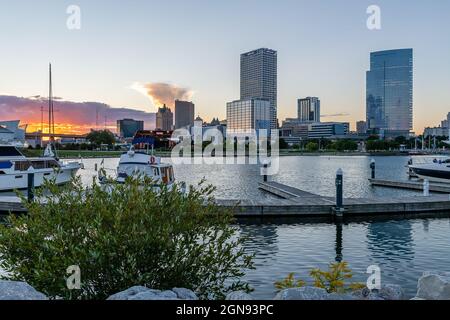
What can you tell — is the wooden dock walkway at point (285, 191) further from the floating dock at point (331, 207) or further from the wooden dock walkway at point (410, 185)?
the wooden dock walkway at point (410, 185)

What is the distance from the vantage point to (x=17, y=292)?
22.1ft

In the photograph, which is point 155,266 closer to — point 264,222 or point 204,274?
point 204,274

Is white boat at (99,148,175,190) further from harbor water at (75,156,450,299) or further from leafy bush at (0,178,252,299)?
leafy bush at (0,178,252,299)

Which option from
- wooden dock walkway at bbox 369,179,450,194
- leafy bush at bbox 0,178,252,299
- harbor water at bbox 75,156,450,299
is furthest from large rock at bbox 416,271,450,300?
wooden dock walkway at bbox 369,179,450,194

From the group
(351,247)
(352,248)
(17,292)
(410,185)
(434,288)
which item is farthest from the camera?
(410,185)

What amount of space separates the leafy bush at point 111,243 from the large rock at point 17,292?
0.74 meters

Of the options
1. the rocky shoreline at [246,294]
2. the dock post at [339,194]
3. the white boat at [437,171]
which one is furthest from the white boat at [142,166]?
the white boat at [437,171]

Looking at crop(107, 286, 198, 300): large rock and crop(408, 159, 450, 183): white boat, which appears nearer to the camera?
crop(107, 286, 198, 300): large rock

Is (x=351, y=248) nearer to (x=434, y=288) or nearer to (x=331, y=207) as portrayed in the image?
(x=331, y=207)

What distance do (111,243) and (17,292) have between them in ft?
5.54

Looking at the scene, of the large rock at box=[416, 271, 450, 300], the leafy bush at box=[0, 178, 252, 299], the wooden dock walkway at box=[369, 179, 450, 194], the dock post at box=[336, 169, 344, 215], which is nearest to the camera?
the leafy bush at box=[0, 178, 252, 299]

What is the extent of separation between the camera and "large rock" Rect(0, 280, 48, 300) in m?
6.61

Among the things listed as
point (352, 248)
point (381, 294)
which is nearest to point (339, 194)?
point (352, 248)

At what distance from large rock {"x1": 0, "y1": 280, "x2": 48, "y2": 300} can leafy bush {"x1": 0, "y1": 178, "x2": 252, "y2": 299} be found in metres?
0.74
